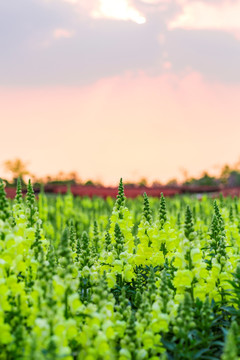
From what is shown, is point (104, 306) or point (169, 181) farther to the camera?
point (169, 181)

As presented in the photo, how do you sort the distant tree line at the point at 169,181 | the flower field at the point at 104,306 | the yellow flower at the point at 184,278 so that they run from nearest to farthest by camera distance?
1. the flower field at the point at 104,306
2. the yellow flower at the point at 184,278
3. the distant tree line at the point at 169,181

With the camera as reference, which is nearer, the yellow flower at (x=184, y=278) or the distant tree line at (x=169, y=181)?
the yellow flower at (x=184, y=278)

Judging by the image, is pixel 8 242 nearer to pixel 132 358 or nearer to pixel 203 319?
pixel 132 358

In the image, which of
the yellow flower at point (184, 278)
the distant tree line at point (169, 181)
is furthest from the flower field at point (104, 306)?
the distant tree line at point (169, 181)

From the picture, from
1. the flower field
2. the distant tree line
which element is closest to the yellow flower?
the flower field

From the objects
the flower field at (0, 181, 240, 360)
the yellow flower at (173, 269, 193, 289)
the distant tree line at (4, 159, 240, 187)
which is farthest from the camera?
the distant tree line at (4, 159, 240, 187)

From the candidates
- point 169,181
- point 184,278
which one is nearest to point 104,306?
point 184,278

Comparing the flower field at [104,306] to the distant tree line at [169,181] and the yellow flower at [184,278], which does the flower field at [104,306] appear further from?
the distant tree line at [169,181]

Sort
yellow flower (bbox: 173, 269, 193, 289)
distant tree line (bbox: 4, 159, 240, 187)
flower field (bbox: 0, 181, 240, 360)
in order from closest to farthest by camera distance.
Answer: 1. flower field (bbox: 0, 181, 240, 360)
2. yellow flower (bbox: 173, 269, 193, 289)
3. distant tree line (bbox: 4, 159, 240, 187)

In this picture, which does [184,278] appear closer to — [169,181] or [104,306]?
[104,306]

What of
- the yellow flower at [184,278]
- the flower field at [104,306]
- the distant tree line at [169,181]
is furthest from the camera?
the distant tree line at [169,181]

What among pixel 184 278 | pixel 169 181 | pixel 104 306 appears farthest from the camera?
pixel 169 181

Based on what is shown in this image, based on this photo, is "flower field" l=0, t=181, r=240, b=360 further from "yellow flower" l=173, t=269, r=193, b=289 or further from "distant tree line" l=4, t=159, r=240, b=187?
"distant tree line" l=4, t=159, r=240, b=187

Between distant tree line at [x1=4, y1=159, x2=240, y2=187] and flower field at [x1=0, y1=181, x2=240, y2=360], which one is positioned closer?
flower field at [x1=0, y1=181, x2=240, y2=360]
